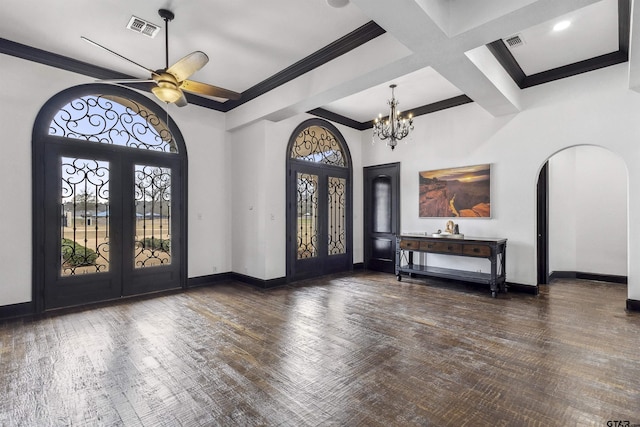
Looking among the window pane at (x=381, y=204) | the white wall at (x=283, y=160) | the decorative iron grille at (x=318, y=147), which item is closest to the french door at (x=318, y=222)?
the decorative iron grille at (x=318, y=147)

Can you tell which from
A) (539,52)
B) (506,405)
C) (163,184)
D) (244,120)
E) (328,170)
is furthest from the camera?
(328,170)

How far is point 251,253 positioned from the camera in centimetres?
585

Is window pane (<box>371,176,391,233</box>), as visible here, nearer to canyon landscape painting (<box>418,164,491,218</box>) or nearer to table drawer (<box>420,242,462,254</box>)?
canyon landscape painting (<box>418,164,491,218</box>)

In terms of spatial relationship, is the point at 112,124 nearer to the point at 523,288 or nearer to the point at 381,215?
the point at 381,215

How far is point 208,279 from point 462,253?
454 centimetres

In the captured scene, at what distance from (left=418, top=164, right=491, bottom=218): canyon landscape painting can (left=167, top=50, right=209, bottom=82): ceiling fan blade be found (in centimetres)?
457

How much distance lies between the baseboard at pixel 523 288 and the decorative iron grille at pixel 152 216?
19.1 feet

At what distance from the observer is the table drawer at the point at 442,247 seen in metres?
5.30

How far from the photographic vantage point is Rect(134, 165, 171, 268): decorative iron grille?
5.08 meters

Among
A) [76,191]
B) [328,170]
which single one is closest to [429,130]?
[328,170]

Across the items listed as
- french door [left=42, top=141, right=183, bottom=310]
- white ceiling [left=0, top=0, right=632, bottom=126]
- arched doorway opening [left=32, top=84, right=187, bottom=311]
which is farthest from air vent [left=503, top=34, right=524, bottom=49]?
french door [left=42, top=141, right=183, bottom=310]

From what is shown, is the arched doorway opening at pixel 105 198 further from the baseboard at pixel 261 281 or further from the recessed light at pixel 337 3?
the recessed light at pixel 337 3

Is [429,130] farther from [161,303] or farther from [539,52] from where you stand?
[161,303]

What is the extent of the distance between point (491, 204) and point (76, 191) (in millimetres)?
6529
